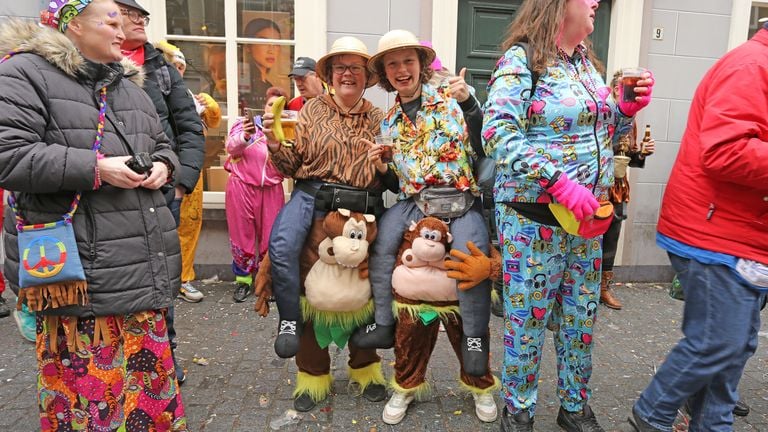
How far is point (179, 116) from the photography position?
2971 mm

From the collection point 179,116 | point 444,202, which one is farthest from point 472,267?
point 179,116

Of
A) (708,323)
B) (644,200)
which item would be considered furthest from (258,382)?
(644,200)

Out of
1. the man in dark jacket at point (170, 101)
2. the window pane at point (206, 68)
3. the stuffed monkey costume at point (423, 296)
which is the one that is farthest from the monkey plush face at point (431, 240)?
the window pane at point (206, 68)

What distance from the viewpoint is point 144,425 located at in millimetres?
2217

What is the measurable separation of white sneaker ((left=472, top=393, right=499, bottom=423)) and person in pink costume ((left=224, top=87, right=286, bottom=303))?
256 centimetres

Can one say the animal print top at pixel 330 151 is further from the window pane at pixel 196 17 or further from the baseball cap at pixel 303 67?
the window pane at pixel 196 17

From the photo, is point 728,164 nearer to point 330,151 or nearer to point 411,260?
point 411,260

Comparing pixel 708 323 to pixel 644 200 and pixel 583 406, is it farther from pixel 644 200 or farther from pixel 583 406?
pixel 644 200

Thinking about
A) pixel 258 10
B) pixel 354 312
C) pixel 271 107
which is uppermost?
pixel 258 10

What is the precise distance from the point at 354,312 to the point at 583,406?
1204 millimetres

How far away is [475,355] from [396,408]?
1.80ft

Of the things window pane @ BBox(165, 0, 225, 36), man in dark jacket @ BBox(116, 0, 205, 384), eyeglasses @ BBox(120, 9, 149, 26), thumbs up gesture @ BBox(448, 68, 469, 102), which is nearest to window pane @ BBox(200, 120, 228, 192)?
window pane @ BBox(165, 0, 225, 36)

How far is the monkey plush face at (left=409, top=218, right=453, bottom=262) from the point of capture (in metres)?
2.46

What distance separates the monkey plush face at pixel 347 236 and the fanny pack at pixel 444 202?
285mm
